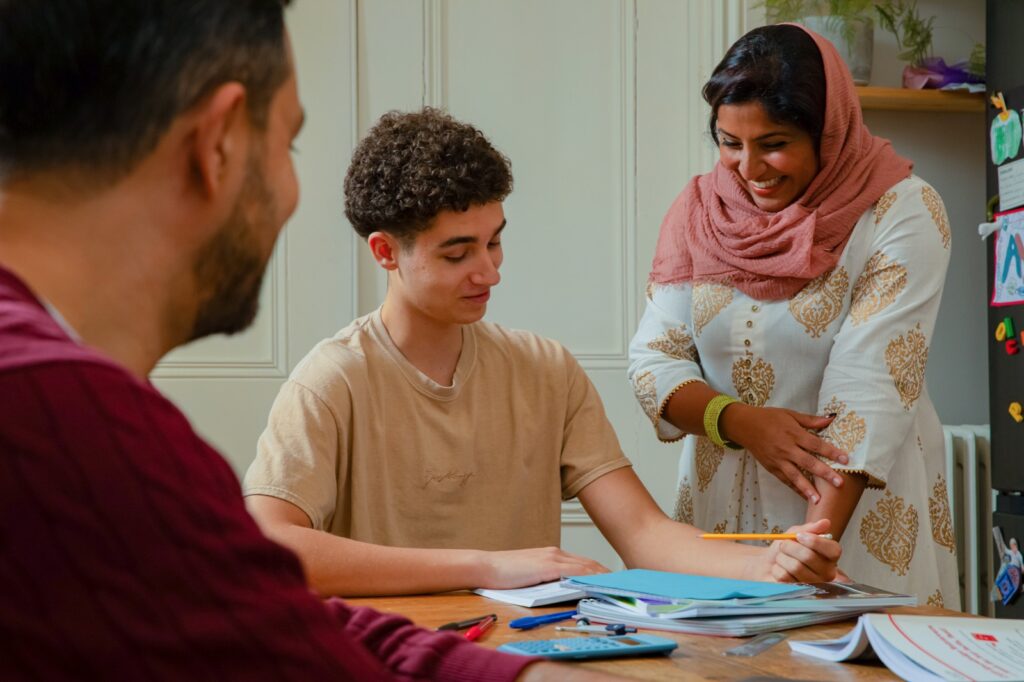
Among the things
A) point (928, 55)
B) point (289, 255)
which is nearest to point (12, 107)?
point (289, 255)

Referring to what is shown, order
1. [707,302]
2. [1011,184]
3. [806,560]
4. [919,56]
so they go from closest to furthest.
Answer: [806,560] → [707,302] → [1011,184] → [919,56]

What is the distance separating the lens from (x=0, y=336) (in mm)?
555

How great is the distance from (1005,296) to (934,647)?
1.91 m

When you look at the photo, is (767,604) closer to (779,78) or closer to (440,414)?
(440,414)

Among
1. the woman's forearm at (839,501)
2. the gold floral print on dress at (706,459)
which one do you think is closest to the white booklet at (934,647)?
the woman's forearm at (839,501)

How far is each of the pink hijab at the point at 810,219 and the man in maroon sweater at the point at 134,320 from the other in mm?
1268

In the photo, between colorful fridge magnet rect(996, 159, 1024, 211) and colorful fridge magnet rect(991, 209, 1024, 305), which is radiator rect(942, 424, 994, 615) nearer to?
colorful fridge magnet rect(991, 209, 1024, 305)

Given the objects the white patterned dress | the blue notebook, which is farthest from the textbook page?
the white patterned dress

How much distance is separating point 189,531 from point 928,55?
9.95ft

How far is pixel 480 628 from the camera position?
1229 millimetres

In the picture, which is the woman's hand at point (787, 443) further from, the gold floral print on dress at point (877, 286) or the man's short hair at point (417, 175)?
the man's short hair at point (417, 175)

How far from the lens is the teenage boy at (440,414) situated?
169 cm

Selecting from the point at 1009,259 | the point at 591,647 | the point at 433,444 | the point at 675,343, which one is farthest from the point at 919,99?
the point at 591,647

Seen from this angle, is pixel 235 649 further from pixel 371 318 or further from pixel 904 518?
pixel 904 518
